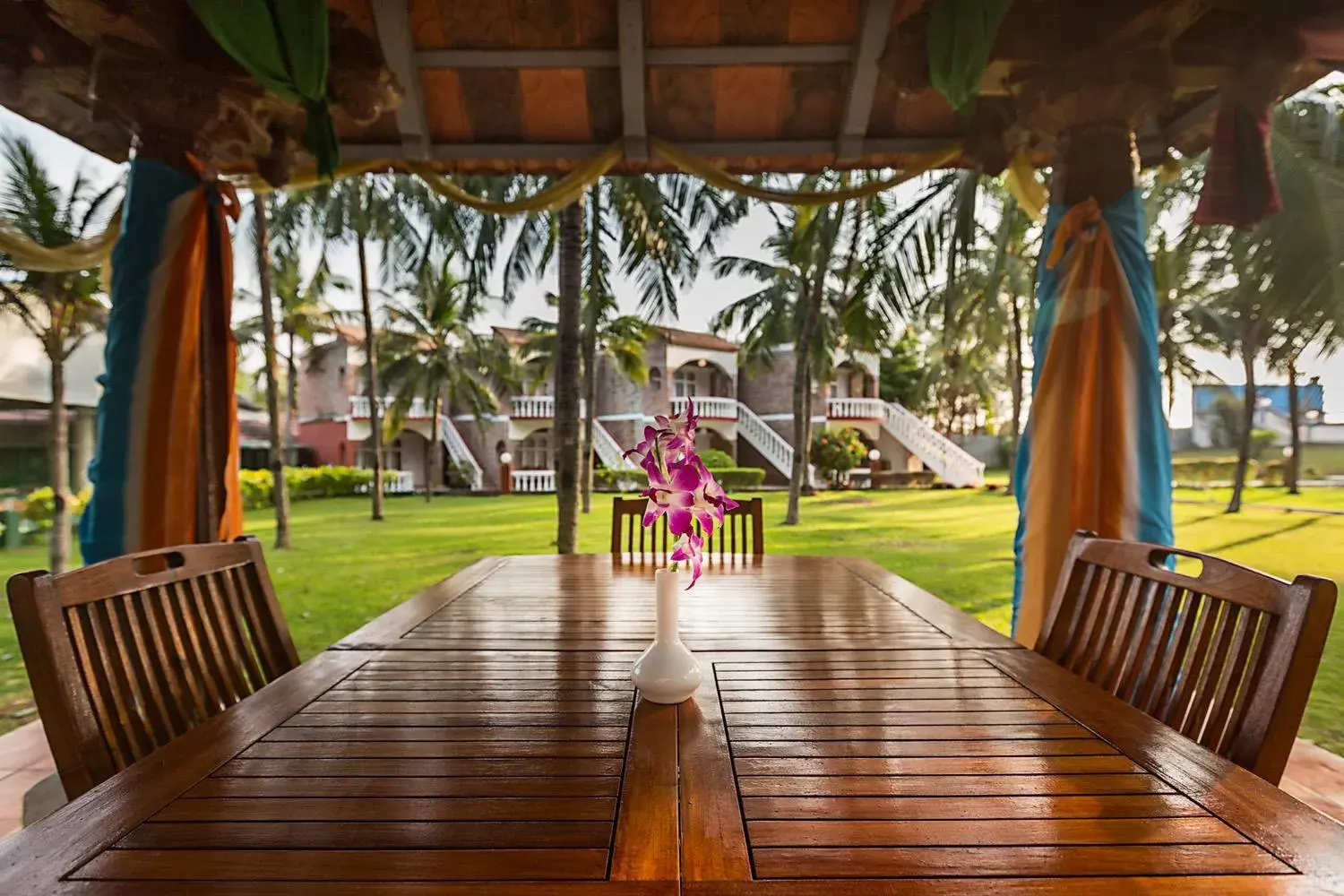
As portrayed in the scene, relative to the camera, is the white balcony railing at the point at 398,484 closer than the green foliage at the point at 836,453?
No

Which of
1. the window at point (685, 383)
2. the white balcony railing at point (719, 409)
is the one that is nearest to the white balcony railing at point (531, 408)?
the window at point (685, 383)

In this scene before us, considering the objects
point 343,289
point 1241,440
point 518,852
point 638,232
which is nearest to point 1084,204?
point 518,852

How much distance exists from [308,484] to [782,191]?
14.1 meters

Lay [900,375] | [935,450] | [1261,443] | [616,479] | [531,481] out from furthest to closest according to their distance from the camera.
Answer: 1. [900,375]
2. [531,481]
3. [935,450]
4. [616,479]
5. [1261,443]

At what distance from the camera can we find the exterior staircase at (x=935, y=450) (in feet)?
51.3

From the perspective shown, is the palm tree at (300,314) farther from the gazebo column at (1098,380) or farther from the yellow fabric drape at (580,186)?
the gazebo column at (1098,380)

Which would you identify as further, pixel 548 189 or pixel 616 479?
pixel 616 479

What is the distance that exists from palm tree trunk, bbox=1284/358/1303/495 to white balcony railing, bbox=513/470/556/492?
1270 centimetres

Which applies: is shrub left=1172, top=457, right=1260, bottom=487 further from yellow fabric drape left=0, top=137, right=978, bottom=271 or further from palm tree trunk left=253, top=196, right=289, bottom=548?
palm tree trunk left=253, top=196, right=289, bottom=548

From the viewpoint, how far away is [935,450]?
16328 millimetres

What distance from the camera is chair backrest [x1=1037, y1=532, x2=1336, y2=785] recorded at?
36.4 inches

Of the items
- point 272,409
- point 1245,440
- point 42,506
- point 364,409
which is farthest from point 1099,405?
point 364,409

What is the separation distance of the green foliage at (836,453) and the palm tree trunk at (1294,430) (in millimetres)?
6884

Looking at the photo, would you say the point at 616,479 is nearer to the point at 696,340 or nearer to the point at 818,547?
the point at 696,340
